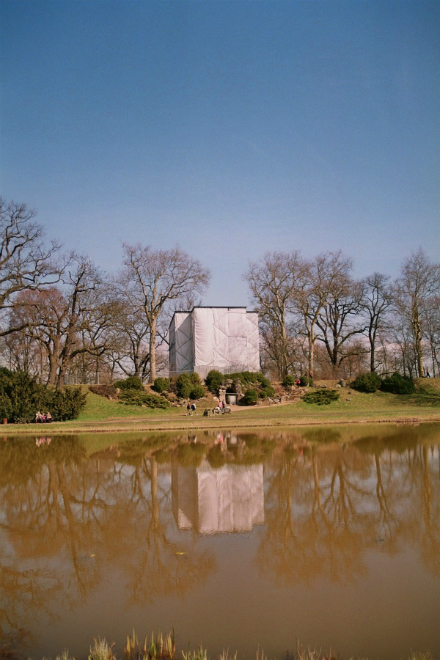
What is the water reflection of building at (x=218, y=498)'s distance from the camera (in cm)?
789

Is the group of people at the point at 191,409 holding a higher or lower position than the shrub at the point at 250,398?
lower

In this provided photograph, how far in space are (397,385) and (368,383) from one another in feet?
7.70

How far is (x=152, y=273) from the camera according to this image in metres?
44.7

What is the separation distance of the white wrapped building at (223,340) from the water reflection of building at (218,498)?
104 ft

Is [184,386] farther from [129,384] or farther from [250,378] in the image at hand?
[250,378]

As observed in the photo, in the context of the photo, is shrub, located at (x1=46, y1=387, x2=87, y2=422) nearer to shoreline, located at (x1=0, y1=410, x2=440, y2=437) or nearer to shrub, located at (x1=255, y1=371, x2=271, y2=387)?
shoreline, located at (x1=0, y1=410, x2=440, y2=437)

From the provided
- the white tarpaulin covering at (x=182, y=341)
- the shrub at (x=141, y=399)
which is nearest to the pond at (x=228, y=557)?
the shrub at (x=141, y=399)

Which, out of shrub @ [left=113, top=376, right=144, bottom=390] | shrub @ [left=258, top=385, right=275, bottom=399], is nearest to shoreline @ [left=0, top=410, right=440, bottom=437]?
shrub @ [left=113, top=376, right=144, bottom=390]

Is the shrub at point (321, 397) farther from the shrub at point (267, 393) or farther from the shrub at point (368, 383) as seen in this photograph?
the shrub at point (368, 383)

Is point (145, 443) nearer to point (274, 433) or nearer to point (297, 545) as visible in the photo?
point (274, 433)

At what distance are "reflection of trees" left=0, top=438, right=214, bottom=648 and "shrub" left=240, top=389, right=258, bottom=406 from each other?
24.7 m

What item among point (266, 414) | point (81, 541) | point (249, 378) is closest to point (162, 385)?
point (249, 378)

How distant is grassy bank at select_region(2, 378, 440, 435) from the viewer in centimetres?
2622

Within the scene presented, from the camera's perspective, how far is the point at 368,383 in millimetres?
39875
